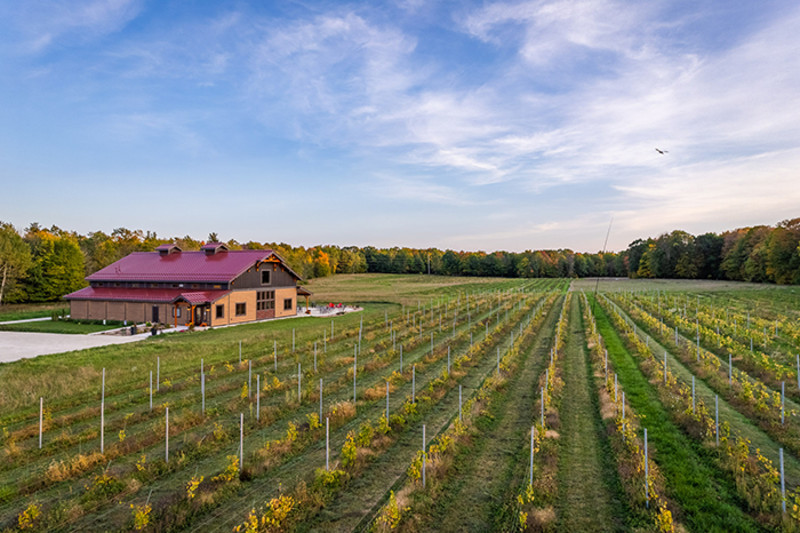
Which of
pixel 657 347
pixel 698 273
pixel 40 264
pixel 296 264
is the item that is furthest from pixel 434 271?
pixel 657 347

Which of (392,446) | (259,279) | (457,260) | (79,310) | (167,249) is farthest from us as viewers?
(457,260)

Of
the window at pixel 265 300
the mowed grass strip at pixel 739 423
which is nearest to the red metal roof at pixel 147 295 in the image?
the window at pixel 265 300

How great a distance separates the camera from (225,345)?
83.9 feet

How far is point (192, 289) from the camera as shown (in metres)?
37.7

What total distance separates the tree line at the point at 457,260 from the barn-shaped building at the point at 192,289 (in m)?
24.4

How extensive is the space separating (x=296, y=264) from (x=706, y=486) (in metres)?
95.5

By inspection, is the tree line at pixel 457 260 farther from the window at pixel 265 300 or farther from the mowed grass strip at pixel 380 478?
the mowed grass strip at pixel 380 478

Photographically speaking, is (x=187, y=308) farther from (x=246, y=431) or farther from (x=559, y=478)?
(x=559, y=478)

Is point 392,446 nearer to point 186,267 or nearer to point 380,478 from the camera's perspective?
point 380,478

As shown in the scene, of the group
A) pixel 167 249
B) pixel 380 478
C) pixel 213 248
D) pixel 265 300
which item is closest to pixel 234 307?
pixel 265 300

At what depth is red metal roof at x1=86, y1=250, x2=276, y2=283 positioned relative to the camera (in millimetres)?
37969

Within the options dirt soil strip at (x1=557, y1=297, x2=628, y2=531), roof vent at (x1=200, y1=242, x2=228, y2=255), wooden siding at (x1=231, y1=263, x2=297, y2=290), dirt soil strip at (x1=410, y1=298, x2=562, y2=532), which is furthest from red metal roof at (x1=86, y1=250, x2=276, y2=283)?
dirt soil strip at (x1=557, y1=297, x2=628, y2=531)

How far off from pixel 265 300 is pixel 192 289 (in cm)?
654

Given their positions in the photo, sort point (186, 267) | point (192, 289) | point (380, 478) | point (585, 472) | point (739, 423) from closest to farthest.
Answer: point (380, 478) < point (585, 472) < point (739, 423) < point (192, 289) < point (186, 267)
